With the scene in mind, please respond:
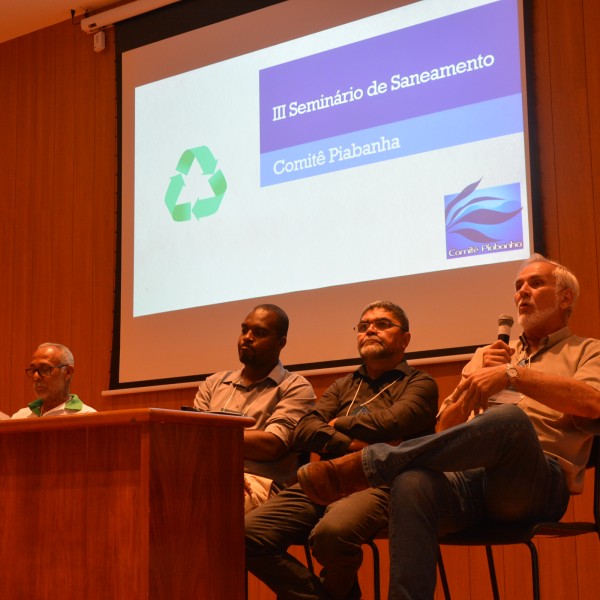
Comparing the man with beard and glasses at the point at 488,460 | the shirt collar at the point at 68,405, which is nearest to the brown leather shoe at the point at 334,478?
the man with beard and glasses at the point at 488,460

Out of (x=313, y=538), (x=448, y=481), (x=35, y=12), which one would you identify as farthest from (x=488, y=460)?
(x=35, y=12)

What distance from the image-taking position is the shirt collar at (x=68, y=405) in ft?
14.1

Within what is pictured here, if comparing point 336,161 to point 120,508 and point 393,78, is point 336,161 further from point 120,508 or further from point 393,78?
point 120,508

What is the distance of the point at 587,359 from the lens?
2885 mm

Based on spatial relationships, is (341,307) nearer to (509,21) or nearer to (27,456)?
(509,21)

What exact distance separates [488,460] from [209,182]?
2944 millimetres

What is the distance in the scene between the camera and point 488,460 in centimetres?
252

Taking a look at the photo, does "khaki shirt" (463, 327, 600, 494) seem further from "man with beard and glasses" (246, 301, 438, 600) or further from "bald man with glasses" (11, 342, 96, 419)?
"bald man with glasses" (11, 342, 96, 419)

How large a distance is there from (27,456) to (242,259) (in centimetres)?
243

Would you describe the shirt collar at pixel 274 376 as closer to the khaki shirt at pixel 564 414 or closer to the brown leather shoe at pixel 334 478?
the khaki shirt at pixel 564 414

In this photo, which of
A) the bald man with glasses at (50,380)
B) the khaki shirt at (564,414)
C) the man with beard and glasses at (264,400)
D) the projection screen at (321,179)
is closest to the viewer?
the khaki shirt at (564,414)

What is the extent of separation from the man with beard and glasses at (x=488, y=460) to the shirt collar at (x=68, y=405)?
1937 millimetres

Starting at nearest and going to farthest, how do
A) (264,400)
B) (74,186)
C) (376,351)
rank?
1. (376,351)
2. (264,400)
3. (74,186)

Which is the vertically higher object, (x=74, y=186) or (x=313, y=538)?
(x=74, y=186)
